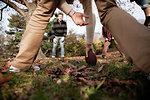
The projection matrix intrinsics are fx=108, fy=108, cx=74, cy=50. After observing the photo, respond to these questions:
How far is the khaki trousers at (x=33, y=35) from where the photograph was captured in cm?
140

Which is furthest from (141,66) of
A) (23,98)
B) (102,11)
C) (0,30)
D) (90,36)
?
(0,30)

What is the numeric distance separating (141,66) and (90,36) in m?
1.45

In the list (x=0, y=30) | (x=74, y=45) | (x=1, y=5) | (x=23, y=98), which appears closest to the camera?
(x=23, y=98)

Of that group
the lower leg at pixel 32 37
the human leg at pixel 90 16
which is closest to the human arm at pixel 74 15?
the lower leg at pixel 32 37

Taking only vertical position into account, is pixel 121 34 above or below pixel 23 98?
above

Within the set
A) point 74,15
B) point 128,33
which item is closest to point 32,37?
point 74,15

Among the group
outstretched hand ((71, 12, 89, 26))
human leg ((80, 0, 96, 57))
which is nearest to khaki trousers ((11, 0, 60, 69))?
outstretched hand ((71, 12, 89, 26))

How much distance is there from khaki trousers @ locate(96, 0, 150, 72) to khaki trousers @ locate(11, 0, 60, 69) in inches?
26.0

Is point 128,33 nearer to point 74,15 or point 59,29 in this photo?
point 74,15

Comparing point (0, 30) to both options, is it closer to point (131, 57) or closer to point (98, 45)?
point (98, 45)

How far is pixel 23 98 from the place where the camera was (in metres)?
0.68

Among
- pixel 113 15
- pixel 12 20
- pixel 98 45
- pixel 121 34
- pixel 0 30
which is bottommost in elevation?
pixel 98 45

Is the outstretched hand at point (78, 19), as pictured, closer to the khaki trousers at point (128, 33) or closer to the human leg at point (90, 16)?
the khaki trousers at point (128, 33)

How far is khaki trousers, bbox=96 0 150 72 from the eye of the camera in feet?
2.73
